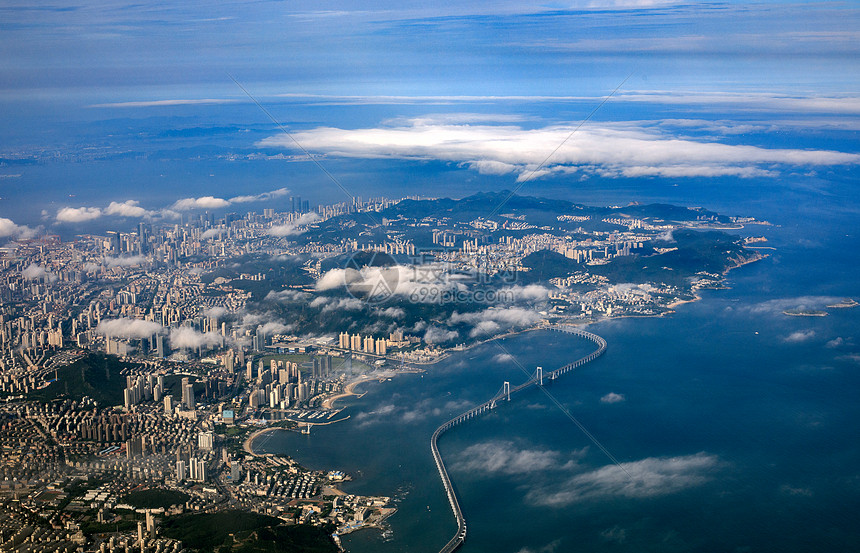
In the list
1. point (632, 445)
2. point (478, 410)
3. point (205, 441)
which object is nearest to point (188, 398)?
point (205, 441)

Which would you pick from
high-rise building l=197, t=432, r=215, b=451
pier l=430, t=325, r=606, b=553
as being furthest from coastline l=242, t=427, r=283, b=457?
pier l=430, t=325, r=606, b=553

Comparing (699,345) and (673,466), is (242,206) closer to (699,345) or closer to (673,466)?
(699,345)

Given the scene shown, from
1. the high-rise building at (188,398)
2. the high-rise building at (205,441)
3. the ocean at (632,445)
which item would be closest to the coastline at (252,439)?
the ocean at (632,445)

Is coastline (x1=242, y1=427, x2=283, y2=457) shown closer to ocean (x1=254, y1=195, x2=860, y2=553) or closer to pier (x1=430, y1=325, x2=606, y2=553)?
ocean (x1=254, y1=195, x2=860, y2=553)

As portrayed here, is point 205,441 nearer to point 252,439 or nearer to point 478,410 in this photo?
point 252,439

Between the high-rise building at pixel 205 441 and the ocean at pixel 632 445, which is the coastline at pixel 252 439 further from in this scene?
the high-rise building at pixel 205 441

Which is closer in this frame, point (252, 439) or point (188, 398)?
point (252, 439)

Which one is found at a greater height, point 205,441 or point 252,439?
point 205,441

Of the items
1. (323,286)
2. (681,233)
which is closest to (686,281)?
(681,233)
